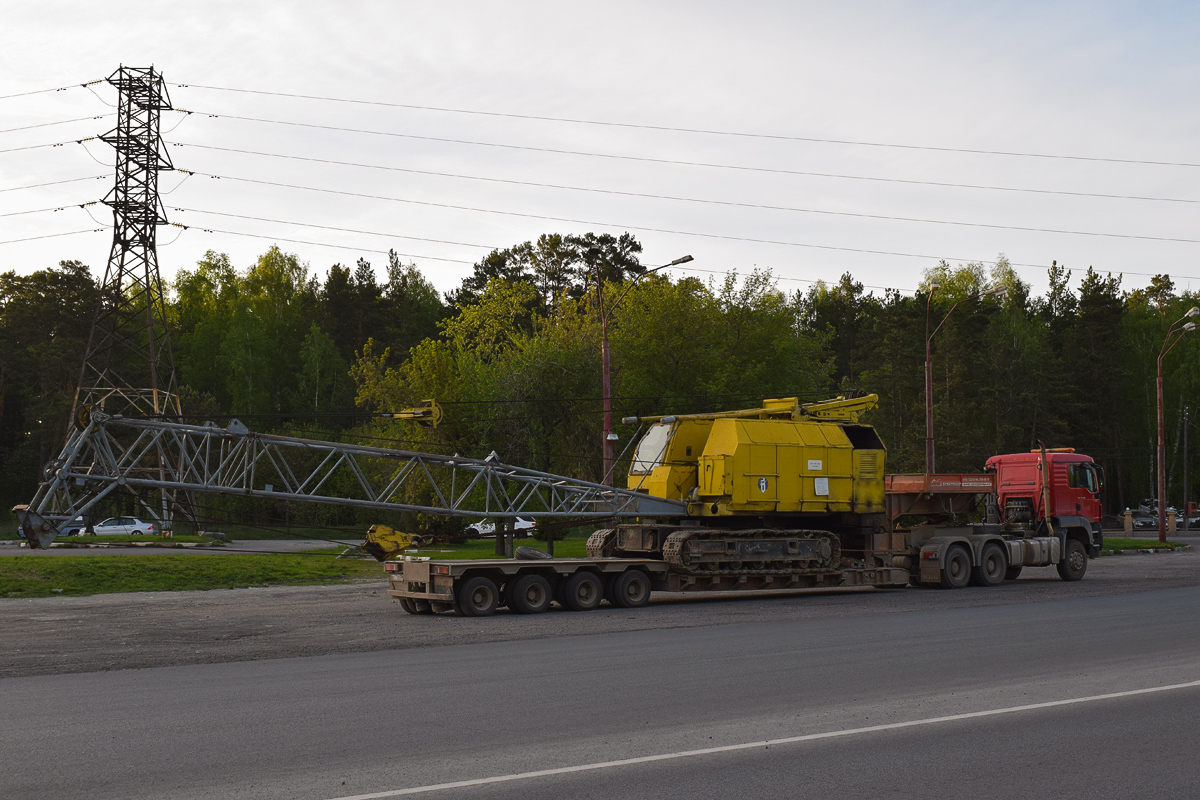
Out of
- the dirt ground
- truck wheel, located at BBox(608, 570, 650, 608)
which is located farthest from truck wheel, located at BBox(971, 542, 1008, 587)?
truck wheel, located at BBox(608, 570, 650, 608)

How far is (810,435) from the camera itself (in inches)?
945

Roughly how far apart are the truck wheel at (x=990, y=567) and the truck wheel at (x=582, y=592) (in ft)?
32.8

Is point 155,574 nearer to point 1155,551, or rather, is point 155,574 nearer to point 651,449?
point 651,449

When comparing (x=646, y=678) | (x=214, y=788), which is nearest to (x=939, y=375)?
(x=646, y=678)

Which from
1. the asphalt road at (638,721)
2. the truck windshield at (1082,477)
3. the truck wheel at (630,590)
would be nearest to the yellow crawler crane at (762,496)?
the truck wheel at (630,590)

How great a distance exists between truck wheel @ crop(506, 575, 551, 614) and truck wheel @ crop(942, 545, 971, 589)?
10074 mm

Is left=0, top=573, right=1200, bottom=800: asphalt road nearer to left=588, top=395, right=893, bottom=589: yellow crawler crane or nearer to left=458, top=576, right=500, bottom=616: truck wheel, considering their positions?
left=458, top=576, right=500, bottom=616: truck wheel

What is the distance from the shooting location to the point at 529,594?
2022 centimetres

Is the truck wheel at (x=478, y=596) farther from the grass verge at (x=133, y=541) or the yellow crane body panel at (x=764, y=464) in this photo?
the grass verge at (x=133, y=541)

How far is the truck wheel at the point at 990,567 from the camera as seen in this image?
2559 cm

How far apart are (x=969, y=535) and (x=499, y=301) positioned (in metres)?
41.2

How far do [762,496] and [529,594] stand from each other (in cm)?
579

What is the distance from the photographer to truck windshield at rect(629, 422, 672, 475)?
24.0 metres

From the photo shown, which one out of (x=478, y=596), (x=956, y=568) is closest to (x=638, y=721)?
(x=478, y=596)
